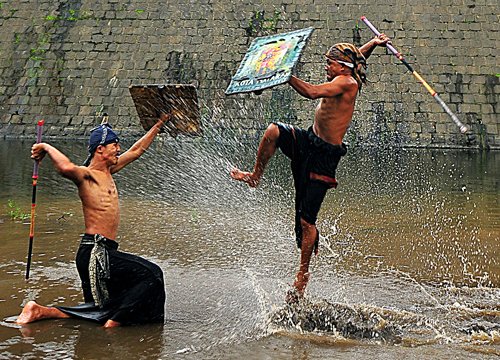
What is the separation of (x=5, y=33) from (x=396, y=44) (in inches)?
400

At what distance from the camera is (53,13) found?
828 inches

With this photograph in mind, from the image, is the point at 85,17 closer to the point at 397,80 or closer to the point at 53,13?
the point at 53,13

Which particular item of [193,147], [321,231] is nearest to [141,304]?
[321,231]

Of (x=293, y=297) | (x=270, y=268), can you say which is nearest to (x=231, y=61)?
(x=270, y=268)

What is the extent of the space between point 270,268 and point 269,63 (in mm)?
2071

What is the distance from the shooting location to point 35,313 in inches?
196

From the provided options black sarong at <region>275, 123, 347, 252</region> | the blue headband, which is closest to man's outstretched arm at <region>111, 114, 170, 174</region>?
the blue headband

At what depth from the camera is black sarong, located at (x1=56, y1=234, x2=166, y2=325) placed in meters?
5.04

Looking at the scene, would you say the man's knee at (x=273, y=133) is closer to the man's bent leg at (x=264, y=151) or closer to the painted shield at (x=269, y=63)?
the man's bent leg at (x=264, y=151)

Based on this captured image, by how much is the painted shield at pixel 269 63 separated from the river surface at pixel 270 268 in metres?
1.54

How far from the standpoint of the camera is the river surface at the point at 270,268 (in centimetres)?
475

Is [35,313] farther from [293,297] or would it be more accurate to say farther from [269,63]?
[269,63]

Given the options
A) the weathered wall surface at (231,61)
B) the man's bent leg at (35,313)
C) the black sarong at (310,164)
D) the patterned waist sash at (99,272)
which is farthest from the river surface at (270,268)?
the weathered wall surface at (231,61)

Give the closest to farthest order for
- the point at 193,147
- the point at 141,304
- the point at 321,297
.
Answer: the point at 141,304 < the point at 321,297 < the point at 193,147
